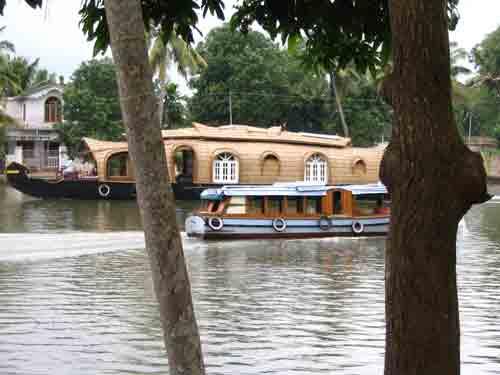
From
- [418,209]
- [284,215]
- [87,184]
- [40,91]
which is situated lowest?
[284,215]

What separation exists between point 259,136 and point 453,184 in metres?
33.7

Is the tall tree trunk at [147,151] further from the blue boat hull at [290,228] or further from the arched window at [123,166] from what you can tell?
the arched window at [123,166]

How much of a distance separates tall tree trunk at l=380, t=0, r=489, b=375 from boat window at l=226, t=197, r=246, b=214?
1710cm

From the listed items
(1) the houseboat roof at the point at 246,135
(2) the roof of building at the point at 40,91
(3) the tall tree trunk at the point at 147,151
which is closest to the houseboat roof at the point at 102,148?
(1) the houseboat roof at the point at 246,135

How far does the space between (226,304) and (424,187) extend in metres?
8.24

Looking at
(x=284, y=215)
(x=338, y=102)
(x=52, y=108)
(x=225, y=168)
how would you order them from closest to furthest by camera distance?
(x=284, y=215), (x=225, y=168), (x=338, y=102), (x=52, y=108)

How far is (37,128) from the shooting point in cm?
5228

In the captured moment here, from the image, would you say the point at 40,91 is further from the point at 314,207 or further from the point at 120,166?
the point at 314,207

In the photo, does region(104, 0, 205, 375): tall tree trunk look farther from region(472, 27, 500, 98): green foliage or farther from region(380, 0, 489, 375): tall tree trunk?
region(472, 27, 500, 98): green foliage

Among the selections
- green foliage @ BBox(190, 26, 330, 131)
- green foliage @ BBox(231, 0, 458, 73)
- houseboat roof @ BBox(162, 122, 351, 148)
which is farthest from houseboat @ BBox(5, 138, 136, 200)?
green foliage @ BBox(231, 0, 458, 73)

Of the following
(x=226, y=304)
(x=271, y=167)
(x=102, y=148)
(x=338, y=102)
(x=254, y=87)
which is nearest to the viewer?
(x=226, y=304)

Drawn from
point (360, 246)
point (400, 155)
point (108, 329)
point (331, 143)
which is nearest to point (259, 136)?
point (331, 143)

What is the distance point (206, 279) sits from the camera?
1477 centimetres

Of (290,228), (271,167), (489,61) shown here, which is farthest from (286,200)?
(489,61)
